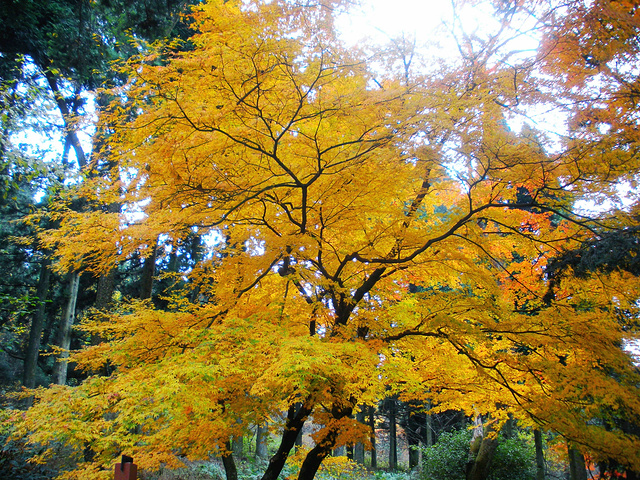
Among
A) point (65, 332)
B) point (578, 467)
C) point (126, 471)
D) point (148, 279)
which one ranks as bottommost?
point (578, 467)

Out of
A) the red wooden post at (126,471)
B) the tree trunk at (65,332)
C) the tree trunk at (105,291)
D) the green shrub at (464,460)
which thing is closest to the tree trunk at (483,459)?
the green shrub at (464,460)

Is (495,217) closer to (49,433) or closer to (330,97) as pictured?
(330,97)

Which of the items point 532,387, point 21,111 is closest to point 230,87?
point 21,111

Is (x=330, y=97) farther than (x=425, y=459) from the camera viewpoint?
No

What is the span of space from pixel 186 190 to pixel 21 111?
257cm

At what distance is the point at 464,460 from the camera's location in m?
9.85

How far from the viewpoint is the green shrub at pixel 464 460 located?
9273 mm

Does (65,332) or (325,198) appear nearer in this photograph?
(325,198)

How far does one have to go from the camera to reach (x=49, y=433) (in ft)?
10.5

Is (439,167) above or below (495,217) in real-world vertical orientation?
above

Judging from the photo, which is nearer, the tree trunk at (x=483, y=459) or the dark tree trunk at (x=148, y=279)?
the dark tree trunk at (x=148, y=279)

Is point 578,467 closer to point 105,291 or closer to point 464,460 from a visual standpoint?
point 464,460

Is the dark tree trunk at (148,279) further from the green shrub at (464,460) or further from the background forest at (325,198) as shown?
the green shrub at (464,460)

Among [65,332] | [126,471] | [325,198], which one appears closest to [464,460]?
[325,198]
